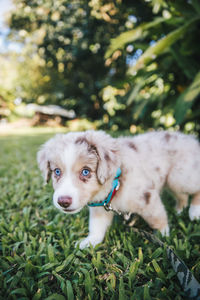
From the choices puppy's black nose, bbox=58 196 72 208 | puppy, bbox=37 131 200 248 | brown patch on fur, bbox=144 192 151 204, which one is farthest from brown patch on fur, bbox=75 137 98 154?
brown patch on fur, bbox=144 192 151 204

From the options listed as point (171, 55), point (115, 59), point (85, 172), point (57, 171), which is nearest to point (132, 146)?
point (85, 172)

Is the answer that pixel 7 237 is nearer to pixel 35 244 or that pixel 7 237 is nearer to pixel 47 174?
pixel 35 244

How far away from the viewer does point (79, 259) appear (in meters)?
2.00

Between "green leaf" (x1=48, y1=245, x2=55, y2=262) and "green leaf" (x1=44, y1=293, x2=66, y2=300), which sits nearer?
"green leaf" (x1=44, y1=293, x2=66, y2=300)

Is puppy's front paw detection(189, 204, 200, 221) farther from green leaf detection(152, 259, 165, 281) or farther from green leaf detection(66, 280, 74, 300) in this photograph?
green leaf detection(66, 280, 74, 300)

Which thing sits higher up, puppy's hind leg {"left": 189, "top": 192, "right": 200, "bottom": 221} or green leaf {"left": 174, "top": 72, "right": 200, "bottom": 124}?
green leaf {"left": 174, "top": 72, "right": 200, "bottom": 124}

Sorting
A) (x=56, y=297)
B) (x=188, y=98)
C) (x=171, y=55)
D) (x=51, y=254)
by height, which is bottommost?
(x=56, y=297)

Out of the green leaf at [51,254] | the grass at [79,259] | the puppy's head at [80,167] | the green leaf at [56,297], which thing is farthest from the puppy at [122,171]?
the green leaf at [56,297]

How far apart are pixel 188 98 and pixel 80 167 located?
6.11ft

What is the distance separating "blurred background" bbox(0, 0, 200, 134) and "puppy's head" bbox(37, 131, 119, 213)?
5.18ft

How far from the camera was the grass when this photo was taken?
5.26ft

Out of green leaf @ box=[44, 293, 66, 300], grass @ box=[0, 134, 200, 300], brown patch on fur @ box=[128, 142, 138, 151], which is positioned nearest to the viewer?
green leaf @ box=[44, 293, 66, 300]

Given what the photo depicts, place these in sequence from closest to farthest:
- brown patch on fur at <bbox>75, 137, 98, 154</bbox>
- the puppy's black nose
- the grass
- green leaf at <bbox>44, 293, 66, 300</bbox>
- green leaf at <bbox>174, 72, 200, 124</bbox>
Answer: green leaf at <bbox>44, 293, 66, 300</bbox> < the grass < the puppy's black nose < brown patch on fur at <bbox>75, 137, 98, 154</bbox> < green leaf at <bbox>174, 72, 200, 124</bbox>

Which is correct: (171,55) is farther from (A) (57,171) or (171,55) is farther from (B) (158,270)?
(B) (158,270)
